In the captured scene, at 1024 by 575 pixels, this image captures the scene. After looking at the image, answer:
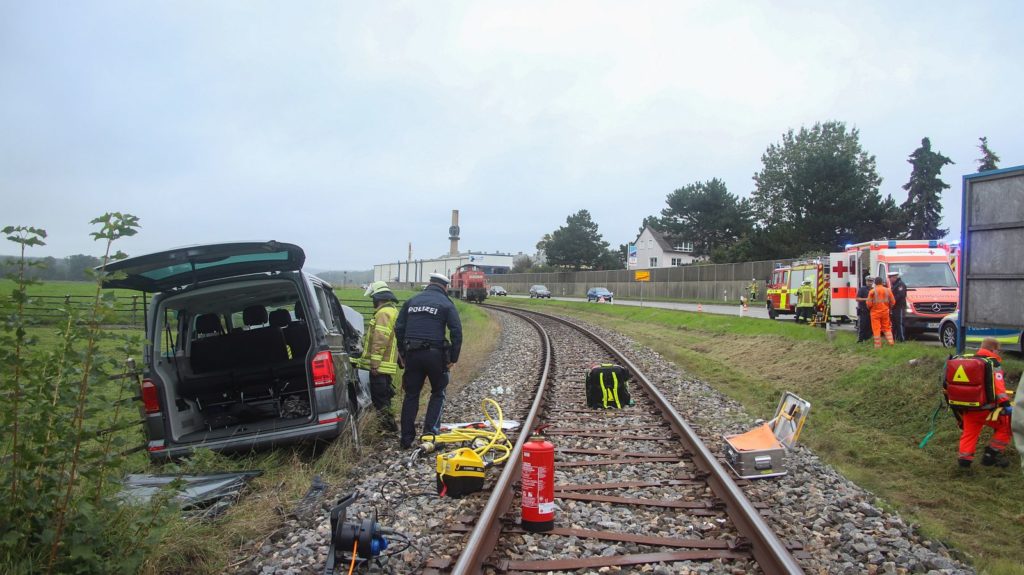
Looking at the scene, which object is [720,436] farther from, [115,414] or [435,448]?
[115,414]

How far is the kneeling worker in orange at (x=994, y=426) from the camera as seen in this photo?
20.4 ft

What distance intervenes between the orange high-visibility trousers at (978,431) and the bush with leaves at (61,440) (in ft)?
22.2

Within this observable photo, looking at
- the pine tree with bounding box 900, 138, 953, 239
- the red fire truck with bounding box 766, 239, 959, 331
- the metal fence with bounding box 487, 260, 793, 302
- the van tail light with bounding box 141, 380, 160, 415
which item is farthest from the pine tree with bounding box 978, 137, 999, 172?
the van tail light with bounding box 141, 380, 160, 415

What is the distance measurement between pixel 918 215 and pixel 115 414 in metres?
63.7

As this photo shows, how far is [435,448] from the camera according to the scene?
628 cm

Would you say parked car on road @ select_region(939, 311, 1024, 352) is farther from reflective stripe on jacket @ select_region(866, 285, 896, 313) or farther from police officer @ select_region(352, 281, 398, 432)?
police officer @ select_region(352, 281, 398, 432)

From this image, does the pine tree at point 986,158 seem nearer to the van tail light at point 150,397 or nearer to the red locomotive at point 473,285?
the red locomotive at point 473,285

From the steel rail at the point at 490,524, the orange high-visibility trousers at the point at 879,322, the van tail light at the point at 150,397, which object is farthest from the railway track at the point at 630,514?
the orange high-visibility trousers at the point at 879,322

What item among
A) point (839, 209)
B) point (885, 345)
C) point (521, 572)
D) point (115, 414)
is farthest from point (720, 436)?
point (839, 209)

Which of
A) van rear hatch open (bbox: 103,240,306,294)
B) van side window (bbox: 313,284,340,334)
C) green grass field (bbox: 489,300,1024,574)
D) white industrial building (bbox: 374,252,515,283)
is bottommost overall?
green grass field (bbox: 489,300,1024,574)

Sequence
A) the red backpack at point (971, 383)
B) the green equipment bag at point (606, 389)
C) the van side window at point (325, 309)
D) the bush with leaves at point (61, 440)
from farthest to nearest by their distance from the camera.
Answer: the green equipment bag at point (606, 389) < the van side window at point (325, 309) < the red backpack at point (971, 383) < the bush with leaves at point (61, 440)

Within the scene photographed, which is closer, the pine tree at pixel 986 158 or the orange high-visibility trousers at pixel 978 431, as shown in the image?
the orange high-visibility trousers at pixel 978 431

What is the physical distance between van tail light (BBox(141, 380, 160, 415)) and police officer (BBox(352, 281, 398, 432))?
1941mm

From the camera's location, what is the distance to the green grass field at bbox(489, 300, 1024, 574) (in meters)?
5.00
